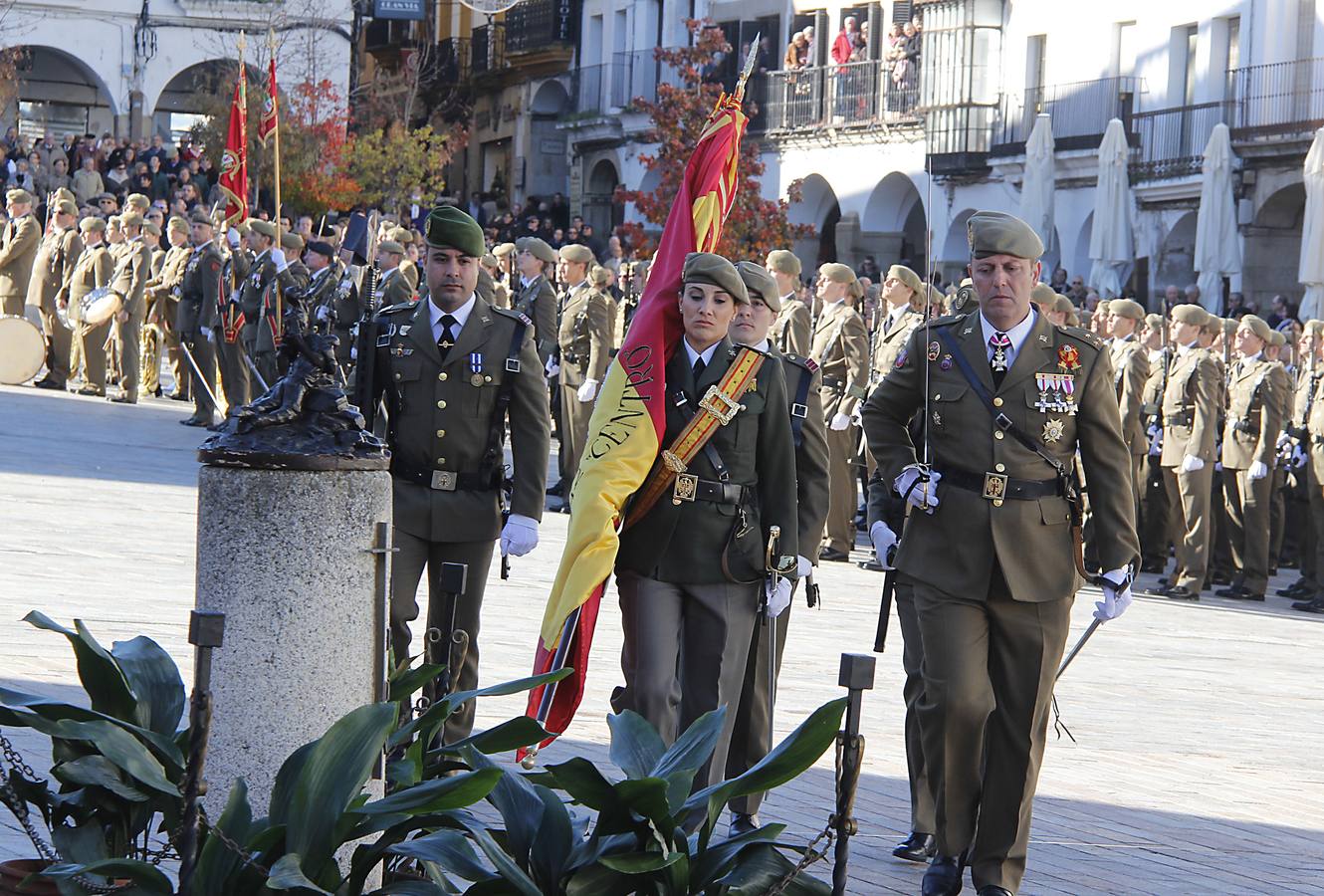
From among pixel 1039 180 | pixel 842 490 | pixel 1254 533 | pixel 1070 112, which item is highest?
pixel 1070 112

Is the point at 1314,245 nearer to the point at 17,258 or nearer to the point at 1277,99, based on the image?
the point at 1277,99

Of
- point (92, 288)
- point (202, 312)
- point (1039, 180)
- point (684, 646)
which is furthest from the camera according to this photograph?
point (1039, 180)

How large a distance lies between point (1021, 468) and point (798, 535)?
91 cm

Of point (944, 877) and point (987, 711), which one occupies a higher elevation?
point (987, 711)

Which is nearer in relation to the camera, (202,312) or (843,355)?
(843,355)

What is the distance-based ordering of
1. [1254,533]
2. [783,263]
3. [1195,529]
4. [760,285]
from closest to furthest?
[760,285], [783,263], [1195,529], [1254,533]

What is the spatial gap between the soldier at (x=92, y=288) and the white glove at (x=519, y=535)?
63.3ft

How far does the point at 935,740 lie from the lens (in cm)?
706

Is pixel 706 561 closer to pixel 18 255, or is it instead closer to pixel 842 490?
pixel 842 490

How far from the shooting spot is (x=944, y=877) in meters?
6.94

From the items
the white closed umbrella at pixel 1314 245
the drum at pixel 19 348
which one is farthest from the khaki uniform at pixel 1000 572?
the drum at pixel 19 348

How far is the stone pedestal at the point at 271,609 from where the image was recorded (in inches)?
219

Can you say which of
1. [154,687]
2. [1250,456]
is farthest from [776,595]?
[1250,456]

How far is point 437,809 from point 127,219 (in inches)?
904
